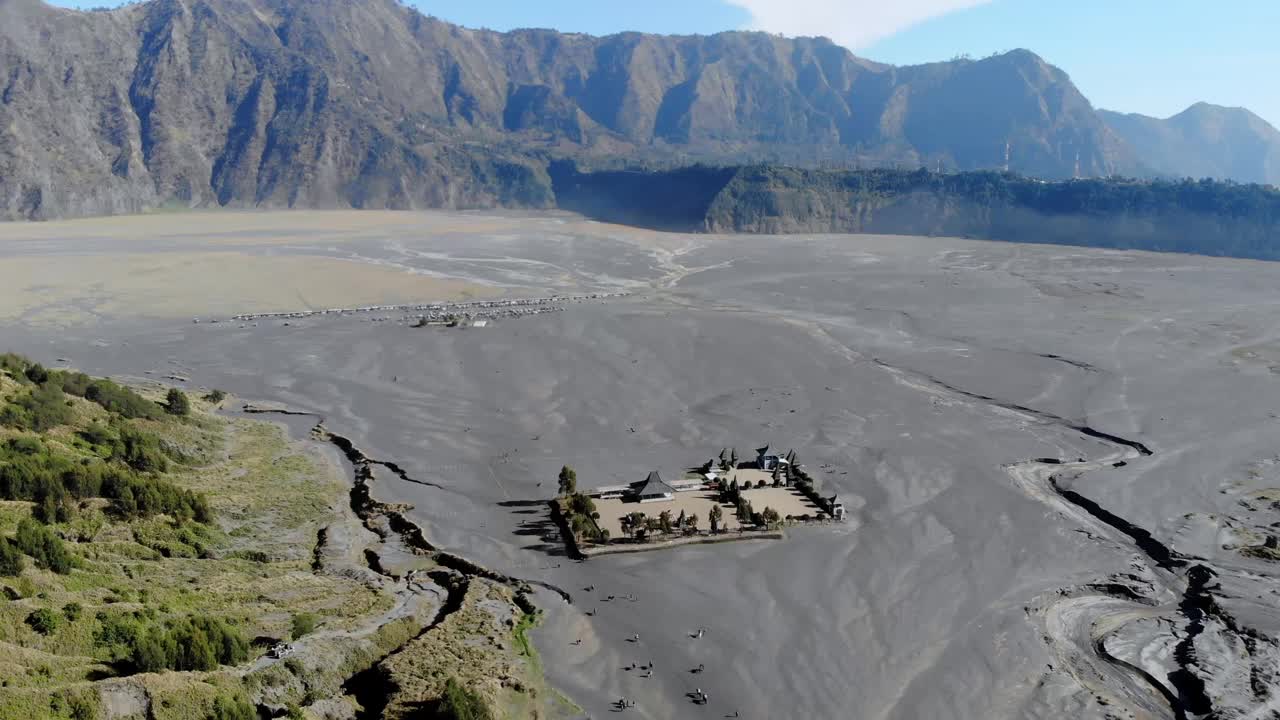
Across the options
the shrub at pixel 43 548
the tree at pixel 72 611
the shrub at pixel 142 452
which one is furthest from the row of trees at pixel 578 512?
the shrub at pixel 142 452

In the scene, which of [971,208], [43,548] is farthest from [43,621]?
[971,208]

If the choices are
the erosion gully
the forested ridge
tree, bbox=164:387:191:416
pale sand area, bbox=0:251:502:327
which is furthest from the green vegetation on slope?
the forested ridge

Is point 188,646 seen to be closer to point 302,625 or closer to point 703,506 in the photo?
point 302,625

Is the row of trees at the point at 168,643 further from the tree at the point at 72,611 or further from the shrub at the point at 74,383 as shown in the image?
the shrub at the point at 74,383

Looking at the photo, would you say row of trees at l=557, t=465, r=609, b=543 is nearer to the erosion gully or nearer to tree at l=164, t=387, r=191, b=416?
the erosion gully

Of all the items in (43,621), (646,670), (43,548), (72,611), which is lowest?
(646,670)

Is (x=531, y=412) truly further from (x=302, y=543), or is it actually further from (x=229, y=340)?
(x=229, y=340)
